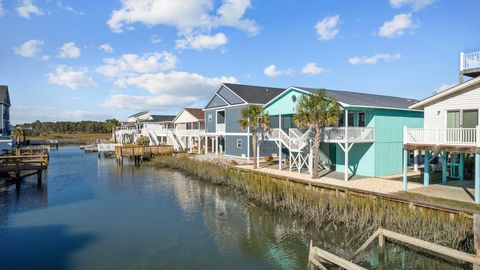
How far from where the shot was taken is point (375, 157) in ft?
70.9

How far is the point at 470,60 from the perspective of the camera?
19594 millimetres

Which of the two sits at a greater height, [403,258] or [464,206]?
[464,206]

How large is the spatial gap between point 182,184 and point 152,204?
22.1ft

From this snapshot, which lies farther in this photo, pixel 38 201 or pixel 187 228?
pixel 38 201

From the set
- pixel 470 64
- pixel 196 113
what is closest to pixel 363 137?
pixel 470 64

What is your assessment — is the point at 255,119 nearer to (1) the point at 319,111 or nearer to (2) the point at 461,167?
(1) the point at 319,111

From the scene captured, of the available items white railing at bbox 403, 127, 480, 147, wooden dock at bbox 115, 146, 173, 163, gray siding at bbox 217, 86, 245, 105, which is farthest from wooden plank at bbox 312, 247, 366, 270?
wooden dock at bbox 115, 146, 173, 163

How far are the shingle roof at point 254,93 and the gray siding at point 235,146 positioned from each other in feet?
13.9

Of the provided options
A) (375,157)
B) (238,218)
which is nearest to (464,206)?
(375,157)

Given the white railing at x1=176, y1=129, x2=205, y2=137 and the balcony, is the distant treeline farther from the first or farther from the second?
the balcony

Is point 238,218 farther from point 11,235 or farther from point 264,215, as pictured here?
point 11,235

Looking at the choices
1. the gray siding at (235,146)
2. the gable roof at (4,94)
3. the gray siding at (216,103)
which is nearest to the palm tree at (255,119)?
the gray siding at (235,146)

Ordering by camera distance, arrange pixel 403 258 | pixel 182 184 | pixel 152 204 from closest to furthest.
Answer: pixel 403 258, pixel 152 204, pixel 182 184

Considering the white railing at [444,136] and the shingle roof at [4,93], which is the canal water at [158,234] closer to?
the white railing at [444,136]
